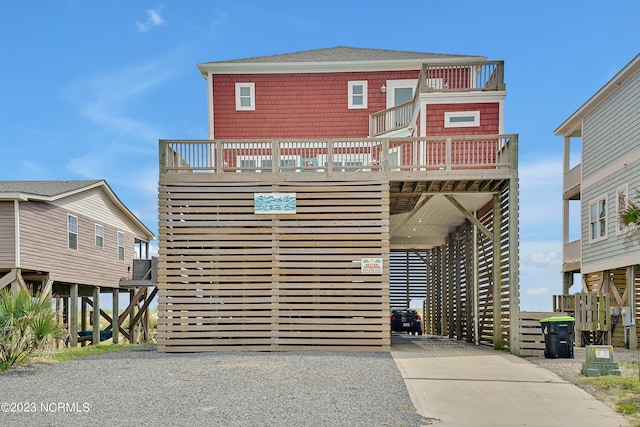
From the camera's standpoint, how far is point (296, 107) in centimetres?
2102

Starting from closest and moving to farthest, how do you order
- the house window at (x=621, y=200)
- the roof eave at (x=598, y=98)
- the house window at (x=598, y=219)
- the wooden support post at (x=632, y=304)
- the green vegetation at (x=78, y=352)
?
the green vegetation at (x=78, y=352) → the wooden support post at (x=632, y=304) → the roof eave at (x=598, y=98) → the house window at (x=621, y=200) → the house window at (x=598, y=219)

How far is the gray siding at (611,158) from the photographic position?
19406 mm

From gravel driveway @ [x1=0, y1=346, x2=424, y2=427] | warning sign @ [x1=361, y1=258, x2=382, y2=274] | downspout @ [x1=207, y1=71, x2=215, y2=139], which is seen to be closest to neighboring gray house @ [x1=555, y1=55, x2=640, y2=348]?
warning sign @ [x1=361, y1=258, x2=382, y2=274]

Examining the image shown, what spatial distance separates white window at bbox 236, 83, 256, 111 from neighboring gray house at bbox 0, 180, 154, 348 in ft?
23.2

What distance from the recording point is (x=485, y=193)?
15.9m

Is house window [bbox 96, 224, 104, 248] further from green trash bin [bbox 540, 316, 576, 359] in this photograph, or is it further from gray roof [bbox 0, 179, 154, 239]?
green trash bin [bbox 540, 316, 576, 359]

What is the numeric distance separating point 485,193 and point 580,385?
21.6 ft

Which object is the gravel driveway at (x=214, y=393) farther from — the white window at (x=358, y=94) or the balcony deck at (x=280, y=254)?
the white window at (x=358, y=94)

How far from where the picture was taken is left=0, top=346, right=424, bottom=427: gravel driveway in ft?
24.6

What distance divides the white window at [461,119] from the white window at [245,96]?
6587mm

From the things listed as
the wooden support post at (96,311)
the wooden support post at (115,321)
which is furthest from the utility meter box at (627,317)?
the wooden support post at (115,321)

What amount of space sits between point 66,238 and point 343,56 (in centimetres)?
1186

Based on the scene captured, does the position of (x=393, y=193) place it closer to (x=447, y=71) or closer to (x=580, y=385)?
(x=447, y=71)

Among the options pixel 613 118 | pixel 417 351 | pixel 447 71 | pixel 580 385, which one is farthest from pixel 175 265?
pixel 613 118
